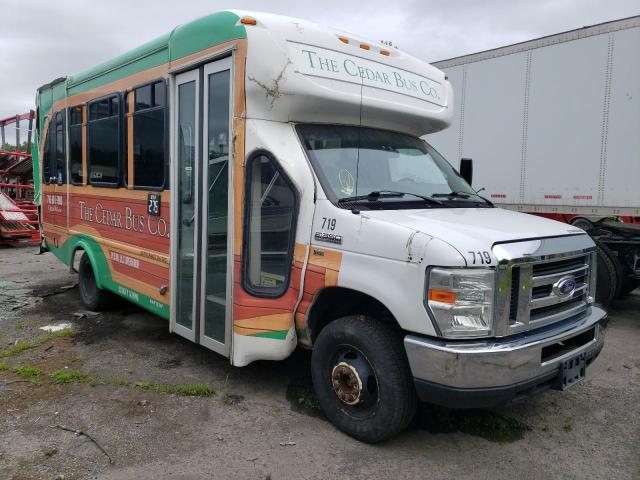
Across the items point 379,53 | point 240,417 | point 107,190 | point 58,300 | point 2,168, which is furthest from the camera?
point 2,168

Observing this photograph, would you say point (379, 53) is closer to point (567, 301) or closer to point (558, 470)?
point (567, 301)

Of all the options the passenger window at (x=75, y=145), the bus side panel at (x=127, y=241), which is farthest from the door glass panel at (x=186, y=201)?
the passenger window at (x=75, y=145)

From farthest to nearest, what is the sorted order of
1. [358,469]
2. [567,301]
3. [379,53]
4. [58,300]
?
[58,300], [379,53], [567,301], [358,469]

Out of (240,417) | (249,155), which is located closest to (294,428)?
(240,417)

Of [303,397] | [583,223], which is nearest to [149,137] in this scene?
[303,397]

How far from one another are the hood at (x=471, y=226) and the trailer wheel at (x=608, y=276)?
3.53 m

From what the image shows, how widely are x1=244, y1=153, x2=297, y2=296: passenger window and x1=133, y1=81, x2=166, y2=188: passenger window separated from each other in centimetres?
139

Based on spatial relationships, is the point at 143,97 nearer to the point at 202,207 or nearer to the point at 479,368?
the point at 202,207

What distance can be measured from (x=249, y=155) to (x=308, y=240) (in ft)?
2.66

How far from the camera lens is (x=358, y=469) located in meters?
3.28

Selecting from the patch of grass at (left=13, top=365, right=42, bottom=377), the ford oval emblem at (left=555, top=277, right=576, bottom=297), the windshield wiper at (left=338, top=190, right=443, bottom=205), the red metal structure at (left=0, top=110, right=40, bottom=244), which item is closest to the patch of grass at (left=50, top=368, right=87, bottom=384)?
the patch of grass at (left=13, top=365, right=42, bottom=377)

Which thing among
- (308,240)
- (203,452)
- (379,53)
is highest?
(379,53)

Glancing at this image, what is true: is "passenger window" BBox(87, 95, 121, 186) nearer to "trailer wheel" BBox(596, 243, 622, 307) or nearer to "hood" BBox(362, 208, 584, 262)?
"hood" BBox(362, 208, 584, 262)

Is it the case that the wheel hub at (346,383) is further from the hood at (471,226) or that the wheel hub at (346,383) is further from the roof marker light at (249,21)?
the roof marker light at (249,21)
